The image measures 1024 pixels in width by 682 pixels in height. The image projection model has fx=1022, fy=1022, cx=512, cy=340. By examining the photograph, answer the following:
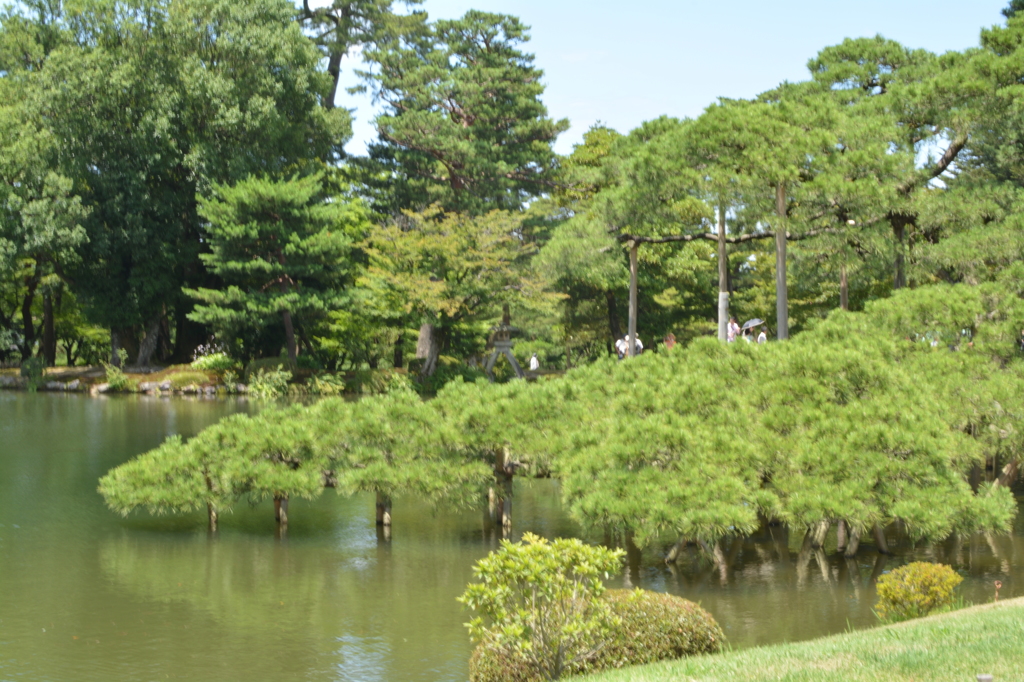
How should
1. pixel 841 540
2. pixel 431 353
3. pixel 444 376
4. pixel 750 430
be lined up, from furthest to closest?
1. pixel 431 353
2. pixel 444 376
3. pixel 841 540
4. pixel 750 430

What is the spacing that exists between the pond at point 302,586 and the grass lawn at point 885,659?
2253 millimetres

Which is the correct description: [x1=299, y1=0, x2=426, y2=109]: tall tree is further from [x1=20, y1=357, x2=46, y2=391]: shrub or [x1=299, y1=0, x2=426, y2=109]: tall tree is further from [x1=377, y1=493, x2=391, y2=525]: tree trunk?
[x1=377, y1=493, x2=391, y2=525]: tree trunk

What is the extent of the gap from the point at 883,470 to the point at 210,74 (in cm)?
3310

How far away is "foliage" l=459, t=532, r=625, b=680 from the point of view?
7633 millimetres

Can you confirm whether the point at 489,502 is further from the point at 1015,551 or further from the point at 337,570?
the point at 1015,551

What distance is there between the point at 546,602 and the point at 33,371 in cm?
3819

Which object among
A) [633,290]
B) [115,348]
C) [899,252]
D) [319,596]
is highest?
[899,252]

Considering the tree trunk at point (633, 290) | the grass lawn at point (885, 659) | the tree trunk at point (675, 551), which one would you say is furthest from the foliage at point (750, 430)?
the tree trunk at point (633, 290)

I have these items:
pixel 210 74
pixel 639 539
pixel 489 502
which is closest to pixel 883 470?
pixel 639 539

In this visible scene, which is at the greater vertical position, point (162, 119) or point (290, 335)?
point (162, 119)

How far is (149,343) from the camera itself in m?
43.5

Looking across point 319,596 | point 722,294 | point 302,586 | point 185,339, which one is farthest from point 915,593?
point 185,339

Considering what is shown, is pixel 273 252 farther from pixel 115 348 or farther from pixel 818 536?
pixel 818 536

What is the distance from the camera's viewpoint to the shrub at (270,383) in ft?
123
